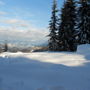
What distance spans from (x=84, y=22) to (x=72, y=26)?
1972 mm

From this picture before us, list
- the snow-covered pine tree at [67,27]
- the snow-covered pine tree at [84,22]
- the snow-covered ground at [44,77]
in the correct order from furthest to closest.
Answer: the snow-covered pine tree at [67,27]
the snow-covered pine tree at [84,22]
the snow-covered ground at [44,77]

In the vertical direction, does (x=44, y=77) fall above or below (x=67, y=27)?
below

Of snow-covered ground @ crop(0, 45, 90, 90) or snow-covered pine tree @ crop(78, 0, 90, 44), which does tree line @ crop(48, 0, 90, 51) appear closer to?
snow-covered pine tree @ crop(78, 0, 90, 44)

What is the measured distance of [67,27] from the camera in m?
29.8

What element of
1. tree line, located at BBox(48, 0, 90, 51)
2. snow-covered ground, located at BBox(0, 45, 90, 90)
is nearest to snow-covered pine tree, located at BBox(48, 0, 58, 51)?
tree line, located at BBox(48, 0, 90, 51)

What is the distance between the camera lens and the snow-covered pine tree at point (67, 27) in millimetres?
29547

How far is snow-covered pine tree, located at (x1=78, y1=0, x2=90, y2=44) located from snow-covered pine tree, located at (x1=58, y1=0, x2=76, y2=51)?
Answer: 110 cm

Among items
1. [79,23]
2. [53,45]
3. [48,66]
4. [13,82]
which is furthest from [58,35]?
[13,82]

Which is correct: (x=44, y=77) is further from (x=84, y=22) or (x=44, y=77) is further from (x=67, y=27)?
(x=84, y=22)

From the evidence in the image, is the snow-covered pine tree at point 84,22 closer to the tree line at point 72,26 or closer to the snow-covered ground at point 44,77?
the tree line at point 72,26

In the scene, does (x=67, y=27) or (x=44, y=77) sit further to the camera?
(x=67, y=27)

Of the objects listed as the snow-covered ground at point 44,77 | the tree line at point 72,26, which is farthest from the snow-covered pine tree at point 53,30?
the snow-covered ground at point 44,77

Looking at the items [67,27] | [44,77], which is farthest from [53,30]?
[44,77]

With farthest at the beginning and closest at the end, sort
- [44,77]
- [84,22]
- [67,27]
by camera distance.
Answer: [67,27] < [84,22] < [44,77]
